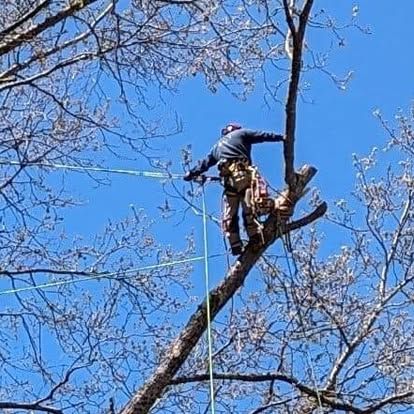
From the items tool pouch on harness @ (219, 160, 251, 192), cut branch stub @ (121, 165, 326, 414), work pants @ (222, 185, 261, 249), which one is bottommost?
cut branch stub @ (121, 165, 326, 414)

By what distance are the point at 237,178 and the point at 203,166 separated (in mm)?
242

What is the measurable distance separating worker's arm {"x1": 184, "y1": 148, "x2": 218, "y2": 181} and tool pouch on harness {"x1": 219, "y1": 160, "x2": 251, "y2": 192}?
6 centimetres

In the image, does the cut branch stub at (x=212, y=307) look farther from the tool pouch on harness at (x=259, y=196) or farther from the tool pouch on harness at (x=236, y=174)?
the tool pouch on harness at (x=236, y=174)

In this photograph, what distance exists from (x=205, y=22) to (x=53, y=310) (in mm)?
2074

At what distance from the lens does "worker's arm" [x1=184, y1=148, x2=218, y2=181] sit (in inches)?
197

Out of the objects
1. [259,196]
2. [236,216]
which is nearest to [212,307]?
[236,216]

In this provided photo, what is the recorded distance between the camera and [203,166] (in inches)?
198

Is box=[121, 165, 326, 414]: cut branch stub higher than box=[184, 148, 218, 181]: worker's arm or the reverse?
the reverse

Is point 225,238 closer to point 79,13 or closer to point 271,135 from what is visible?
point 271,135

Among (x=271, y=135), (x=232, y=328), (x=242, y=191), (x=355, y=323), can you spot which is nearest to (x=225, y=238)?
(x=242, y=191)

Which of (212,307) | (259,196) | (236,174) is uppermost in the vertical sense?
(236,174)

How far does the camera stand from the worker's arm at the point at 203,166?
5.00 meters

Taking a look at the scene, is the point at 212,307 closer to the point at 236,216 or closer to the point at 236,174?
the point at 236,216

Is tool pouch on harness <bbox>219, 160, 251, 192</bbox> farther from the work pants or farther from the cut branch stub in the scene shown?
the cut branch stub
